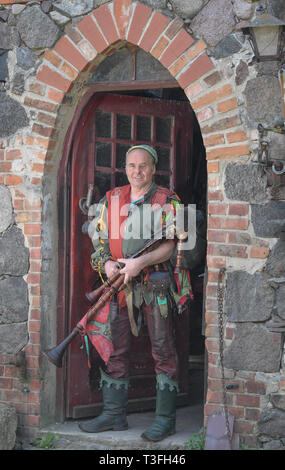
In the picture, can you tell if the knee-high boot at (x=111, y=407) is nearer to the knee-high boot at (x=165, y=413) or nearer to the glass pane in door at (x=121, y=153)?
the knee-high boot at (x=165, y=413)

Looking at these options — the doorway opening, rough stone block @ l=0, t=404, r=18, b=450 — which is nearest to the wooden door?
the doorway opening

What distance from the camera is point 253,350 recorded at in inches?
161

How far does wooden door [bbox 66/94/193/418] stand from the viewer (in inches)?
191

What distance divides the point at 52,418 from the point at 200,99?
8.09 ft

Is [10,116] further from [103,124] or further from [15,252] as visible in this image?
[15,252]

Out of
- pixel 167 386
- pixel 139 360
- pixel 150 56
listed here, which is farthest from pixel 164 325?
pixel 150 56

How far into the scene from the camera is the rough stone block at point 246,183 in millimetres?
4086

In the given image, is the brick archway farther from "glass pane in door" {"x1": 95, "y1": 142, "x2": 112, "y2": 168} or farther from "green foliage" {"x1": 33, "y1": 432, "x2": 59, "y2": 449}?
"glass pane in door" {"x1": 95, "y1": 142, "x2": 112, "y2": 168}

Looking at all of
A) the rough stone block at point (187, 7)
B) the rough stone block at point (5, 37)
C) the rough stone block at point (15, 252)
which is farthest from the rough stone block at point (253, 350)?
the rough stone block at point (5, 37)

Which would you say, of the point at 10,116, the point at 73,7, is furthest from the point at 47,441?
the point at 73,7

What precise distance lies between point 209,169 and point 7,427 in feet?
6.98

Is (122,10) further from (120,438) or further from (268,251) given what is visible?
(120,438)

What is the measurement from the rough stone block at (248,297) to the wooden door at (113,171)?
1029 millimetres

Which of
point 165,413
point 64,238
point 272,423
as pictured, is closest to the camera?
point 272,423
